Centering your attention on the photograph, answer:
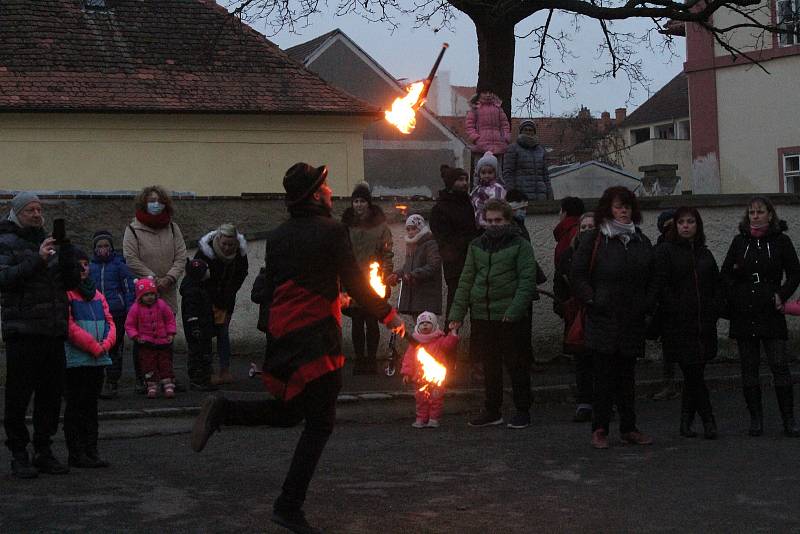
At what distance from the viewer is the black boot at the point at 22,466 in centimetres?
829

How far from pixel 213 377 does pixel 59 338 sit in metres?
4.58

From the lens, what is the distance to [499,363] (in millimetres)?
10852

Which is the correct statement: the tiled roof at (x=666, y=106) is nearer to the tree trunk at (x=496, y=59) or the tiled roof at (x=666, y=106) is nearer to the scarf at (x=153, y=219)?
the tree trunk at (x=496, y=59)

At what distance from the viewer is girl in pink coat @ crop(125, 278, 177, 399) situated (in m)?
12.1

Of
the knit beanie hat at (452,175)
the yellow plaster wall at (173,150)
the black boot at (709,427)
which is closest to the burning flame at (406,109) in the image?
the knit beanie hat at (452,175)

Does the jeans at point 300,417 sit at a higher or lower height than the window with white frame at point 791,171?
lower

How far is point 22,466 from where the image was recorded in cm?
834

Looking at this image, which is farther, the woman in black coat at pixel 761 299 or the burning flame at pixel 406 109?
the burning flame at pixel 406 109

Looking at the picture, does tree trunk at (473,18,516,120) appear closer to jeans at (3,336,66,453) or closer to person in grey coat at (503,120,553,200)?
person in grey coat at (503,120,553,200)

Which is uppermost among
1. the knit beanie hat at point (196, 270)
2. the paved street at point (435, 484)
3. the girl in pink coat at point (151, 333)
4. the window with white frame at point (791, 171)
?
the window with white frame at point (791, 171)

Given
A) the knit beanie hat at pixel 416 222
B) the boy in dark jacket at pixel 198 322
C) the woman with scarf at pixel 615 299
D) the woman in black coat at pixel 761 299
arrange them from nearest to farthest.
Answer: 1. the woman with scarf at pixel 615 299
2. the woman in black coat at pixel 761 299
3. the boy in dark jacket at pixel 198 322
4. the knit beanie hat at pixel 416 222

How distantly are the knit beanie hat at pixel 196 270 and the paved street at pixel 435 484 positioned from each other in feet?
7.21

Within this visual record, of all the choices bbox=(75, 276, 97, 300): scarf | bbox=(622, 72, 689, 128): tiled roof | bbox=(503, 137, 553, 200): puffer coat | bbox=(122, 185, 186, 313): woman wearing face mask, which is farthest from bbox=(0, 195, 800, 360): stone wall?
bbox=(622, 72, 689, 128): tiled roof

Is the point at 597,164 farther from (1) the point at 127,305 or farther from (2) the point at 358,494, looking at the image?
(2) the point at 358,494
